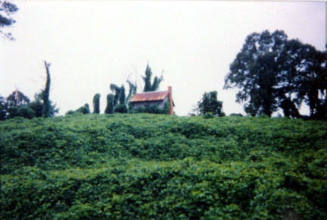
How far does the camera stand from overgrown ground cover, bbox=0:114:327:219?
171 inches

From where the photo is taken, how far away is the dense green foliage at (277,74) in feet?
69.3

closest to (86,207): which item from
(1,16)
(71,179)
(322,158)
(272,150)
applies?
(71,179)

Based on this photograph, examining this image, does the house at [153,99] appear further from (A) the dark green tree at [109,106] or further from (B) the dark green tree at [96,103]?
(B) the dark green tree at [96,103]

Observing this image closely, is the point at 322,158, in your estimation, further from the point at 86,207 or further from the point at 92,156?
the point at 92,156

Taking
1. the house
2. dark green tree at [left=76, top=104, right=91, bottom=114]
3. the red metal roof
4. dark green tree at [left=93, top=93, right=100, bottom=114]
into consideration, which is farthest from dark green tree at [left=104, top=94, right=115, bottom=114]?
the red metal roof

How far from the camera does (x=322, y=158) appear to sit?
5.78m

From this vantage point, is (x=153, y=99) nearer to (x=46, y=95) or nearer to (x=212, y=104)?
(x=212, y=104)

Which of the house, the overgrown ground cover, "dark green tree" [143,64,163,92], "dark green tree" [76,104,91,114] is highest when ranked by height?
"dark green tree" [143,64,163,92]

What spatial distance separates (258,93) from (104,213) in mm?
22151

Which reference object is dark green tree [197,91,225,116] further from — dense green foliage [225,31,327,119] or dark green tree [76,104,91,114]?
dark green tree [76,104,91,114]

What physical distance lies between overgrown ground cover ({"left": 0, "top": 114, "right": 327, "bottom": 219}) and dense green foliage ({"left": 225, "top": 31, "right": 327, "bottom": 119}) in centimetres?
1399

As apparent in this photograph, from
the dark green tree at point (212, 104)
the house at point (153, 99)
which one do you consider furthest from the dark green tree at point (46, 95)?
the dark green tree at point (212, 104)

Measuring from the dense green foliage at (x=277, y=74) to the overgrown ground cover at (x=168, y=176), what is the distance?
1399 cm

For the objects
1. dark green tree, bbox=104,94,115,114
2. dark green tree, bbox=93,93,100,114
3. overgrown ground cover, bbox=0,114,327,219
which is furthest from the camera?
dark green tree, bbox=93,93,100,114
